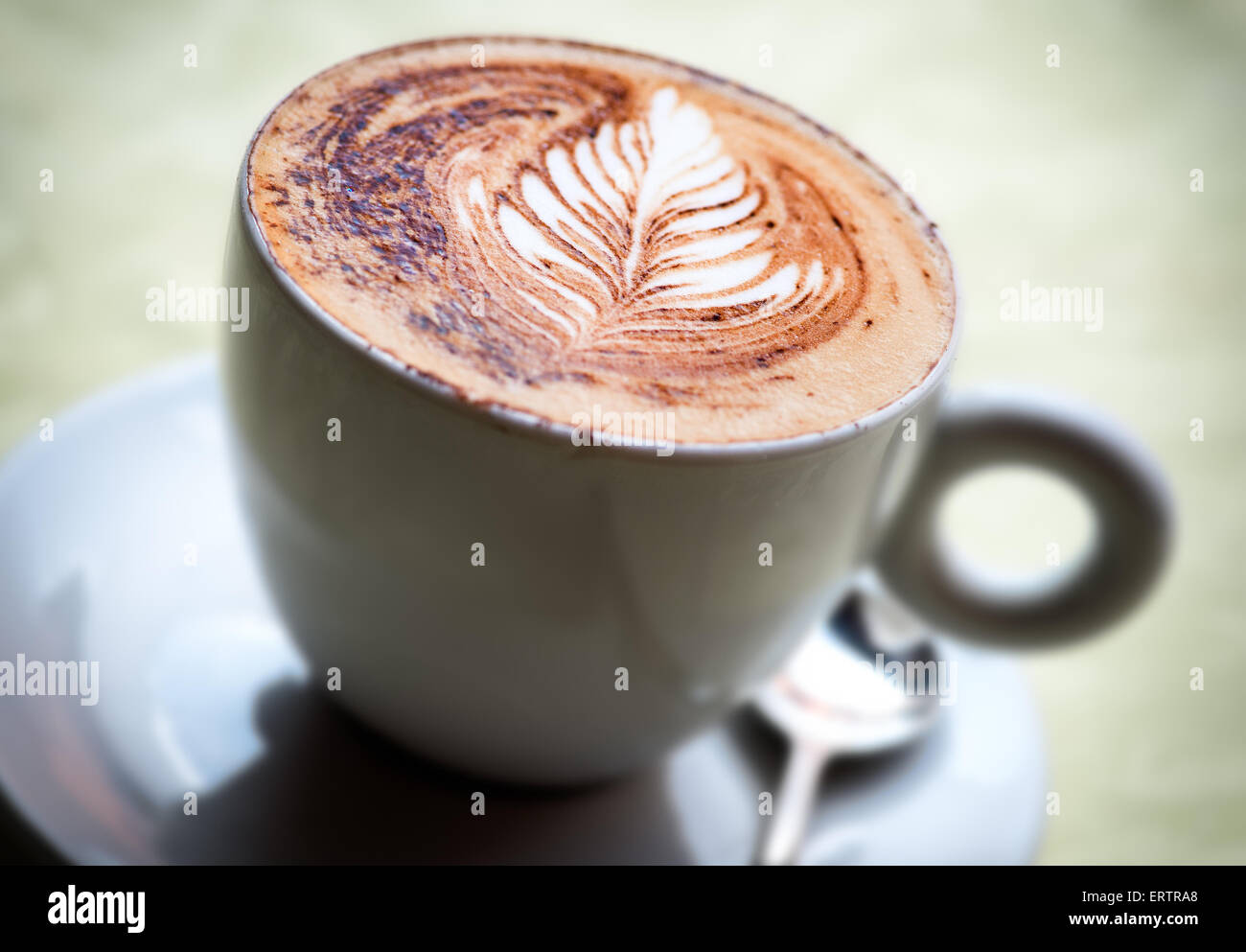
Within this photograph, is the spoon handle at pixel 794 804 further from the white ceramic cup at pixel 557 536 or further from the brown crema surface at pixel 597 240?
the brown crema surface at pixel 597 240

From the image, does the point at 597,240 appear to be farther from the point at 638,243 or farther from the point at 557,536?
the point at 557,536

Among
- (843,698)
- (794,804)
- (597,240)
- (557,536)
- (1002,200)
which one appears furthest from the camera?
(1002,200)

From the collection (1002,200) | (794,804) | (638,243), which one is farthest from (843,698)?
(1002,200)

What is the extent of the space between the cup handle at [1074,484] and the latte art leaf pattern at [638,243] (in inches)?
6.5

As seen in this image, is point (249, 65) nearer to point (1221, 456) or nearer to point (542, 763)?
point (542, 763)

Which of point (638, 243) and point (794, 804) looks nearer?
point (638, 243)

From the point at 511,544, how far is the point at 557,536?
0.09ft

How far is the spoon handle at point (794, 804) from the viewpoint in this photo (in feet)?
3.07

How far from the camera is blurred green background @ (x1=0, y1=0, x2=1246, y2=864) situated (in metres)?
1.25

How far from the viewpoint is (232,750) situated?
0.90m

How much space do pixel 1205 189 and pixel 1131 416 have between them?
2.00 ft

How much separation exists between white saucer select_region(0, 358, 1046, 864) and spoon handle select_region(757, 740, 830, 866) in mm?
15

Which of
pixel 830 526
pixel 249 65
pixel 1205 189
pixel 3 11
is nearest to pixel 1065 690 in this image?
pixel 830 526
